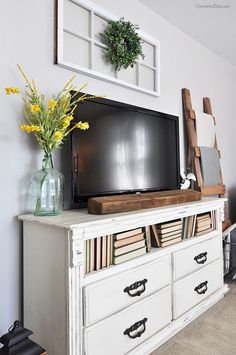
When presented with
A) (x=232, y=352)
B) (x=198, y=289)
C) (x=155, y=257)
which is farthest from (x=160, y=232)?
(x=232, y=352)

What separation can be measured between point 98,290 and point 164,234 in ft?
1.96

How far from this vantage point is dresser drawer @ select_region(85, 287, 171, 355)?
1259 mm

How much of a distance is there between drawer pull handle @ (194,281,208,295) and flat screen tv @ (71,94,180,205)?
2.45 ft

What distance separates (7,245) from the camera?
141 cm

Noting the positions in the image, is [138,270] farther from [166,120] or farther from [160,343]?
[166,120]

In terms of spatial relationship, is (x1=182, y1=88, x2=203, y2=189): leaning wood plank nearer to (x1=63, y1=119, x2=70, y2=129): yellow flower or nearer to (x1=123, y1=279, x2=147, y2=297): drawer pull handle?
(x1=123, y1=279, x2=147, y2=297): drawer pull handle

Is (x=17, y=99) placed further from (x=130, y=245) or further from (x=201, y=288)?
(x=201, y=288)

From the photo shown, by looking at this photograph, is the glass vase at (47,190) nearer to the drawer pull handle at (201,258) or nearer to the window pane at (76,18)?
the window pane at (76,18)

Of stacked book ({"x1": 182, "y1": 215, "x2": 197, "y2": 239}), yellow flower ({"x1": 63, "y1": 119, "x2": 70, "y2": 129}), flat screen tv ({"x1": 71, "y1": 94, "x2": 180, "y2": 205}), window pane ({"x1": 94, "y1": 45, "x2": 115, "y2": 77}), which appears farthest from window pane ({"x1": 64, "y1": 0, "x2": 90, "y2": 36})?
stacked book ({"x1": 182, "y1": 215, "x2": 197, "y2": 239})

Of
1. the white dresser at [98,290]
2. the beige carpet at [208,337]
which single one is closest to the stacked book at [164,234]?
the white dresser at [98,290]

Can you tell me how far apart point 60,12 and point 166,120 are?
42.3 inches

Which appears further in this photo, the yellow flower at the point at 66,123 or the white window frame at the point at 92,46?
the white window frame at the point at 92,46

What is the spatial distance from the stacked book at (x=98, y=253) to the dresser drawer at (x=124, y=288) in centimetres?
8

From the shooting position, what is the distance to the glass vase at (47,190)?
4.64 ft
